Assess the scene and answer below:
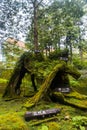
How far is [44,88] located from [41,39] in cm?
1726

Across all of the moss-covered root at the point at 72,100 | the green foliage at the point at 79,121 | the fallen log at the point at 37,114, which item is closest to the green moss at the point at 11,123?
the fallen log at the point at 37,114

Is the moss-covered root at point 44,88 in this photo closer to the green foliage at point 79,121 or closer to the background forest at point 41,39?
the background forest at point 41,39

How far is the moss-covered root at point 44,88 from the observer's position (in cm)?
820

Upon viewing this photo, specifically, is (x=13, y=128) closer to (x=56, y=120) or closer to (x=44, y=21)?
(x=56, y=120)

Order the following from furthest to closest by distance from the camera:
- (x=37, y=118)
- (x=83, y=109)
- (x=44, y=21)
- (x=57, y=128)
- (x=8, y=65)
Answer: (x=8, y=65) → (x=44, y=21) → (x=83, y=109) → (x=37, y=118) → (x=57, y=128)

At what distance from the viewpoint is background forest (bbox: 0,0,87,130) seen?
676 centimetres

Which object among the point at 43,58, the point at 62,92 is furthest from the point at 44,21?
the point at 62,92

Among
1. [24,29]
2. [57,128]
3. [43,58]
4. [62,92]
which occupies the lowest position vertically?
[57,128]

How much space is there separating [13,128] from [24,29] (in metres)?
12.4

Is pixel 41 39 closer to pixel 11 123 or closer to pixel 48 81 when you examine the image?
pixel 48 81

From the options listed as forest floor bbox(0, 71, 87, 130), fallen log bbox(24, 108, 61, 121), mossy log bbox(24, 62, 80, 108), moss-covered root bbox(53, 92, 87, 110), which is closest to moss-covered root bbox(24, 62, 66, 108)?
mossy log bbox(24, 62, 80, 108)

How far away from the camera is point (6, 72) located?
66.5 ft

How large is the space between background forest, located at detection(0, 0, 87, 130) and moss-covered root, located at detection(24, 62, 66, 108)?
214mm

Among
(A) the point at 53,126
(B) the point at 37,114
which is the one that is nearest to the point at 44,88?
(B) the point at 37,114
